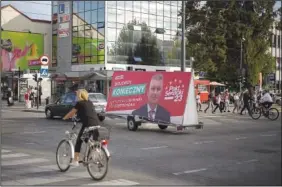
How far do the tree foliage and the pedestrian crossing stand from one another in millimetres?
32448

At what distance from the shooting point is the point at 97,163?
778 centimetres

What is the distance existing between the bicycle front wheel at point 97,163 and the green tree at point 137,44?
40.0 ft

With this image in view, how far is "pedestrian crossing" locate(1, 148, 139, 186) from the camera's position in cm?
746

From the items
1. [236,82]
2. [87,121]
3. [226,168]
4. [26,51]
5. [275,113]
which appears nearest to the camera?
[87,121]

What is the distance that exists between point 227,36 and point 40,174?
123ft

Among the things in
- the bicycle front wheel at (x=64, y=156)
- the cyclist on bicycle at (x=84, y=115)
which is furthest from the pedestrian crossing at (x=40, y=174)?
the cyclist on bicycle at (x=84, y=115)

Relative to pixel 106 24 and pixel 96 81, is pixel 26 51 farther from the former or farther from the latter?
pixel 96 81

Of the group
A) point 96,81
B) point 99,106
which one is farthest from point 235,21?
point 99,106

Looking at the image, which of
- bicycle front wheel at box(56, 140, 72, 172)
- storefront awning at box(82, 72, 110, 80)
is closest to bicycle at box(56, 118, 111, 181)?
bicycle front wheel at box(56, 140, 72, 172)

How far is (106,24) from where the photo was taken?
19.7 m

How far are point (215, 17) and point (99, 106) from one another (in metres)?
24.5

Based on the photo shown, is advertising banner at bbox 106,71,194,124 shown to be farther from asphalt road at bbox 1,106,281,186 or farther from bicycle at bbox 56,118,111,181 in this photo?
bicycle at bbox 56,118,111,181

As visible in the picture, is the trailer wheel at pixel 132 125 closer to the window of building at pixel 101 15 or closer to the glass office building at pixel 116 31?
the glass office building at pixel 116 31

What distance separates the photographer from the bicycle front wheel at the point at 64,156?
331 inches
